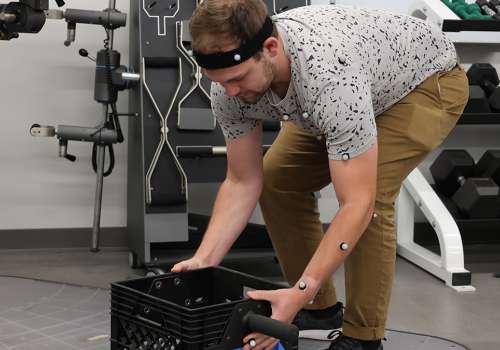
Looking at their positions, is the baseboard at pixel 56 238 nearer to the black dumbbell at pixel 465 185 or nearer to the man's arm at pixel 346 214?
the black dumbbell at pixel 465 185

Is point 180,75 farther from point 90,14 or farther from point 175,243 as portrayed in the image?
point 175,243

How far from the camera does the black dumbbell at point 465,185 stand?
3326 mm

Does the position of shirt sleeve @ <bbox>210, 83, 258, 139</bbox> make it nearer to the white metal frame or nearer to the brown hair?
the brown hair

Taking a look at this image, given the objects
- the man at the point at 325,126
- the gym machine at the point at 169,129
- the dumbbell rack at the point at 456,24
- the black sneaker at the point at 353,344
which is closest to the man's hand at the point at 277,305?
the man at the point at 325,126

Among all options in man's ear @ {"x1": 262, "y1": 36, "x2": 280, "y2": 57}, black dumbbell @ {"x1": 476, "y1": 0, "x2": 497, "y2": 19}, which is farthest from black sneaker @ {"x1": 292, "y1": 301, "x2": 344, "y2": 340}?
black dumbbell @ {"x1": 476, "y1": 0, "x2": 497, "y2": 19}

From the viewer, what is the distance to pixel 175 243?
10.6 feet

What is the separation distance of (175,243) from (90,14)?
1.03 metres

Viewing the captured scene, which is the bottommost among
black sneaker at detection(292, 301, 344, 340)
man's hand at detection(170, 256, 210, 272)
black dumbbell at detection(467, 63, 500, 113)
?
black sneaker at detection(292, 301, 344, 340)

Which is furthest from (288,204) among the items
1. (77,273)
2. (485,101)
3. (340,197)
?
(485,101)

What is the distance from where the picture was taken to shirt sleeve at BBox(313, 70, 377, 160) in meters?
1.61

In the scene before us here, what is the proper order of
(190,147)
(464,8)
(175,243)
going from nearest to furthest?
(190,147) < (175,243) < (464,8)

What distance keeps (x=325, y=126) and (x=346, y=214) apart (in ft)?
0.66

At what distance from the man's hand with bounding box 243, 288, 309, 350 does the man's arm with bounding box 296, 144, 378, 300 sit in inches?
2.4

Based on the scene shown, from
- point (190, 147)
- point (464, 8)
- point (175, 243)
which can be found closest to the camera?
point (190, 147)
